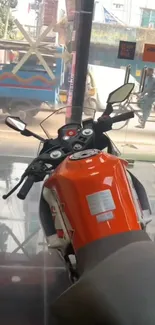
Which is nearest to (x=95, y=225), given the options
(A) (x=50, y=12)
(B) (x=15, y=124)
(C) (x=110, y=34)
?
(B) (x=15, y=124)

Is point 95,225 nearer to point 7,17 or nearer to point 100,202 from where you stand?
point 100,202

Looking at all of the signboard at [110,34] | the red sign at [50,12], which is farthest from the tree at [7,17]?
the signboard at [110,34]

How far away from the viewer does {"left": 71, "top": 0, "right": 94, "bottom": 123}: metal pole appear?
12.4 feet

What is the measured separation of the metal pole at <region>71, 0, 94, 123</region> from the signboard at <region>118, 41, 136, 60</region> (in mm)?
293

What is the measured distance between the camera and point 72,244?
4.99ft

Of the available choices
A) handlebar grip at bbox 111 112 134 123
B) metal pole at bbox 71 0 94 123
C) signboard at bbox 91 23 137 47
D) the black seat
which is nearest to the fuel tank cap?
handlebar grip at bbox 111 112 134 123

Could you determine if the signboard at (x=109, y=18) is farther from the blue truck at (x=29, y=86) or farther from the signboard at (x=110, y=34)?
the blue truck at (x=29, y=86)

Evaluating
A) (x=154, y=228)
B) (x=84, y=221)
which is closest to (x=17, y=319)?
(x=84, y=221)

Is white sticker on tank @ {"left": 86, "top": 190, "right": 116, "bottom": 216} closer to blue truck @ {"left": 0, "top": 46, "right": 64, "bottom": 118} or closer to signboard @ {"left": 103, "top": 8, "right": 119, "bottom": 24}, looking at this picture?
blue truck @ {"left": 0, "top": 46, "right": 64, "bottom": 118}

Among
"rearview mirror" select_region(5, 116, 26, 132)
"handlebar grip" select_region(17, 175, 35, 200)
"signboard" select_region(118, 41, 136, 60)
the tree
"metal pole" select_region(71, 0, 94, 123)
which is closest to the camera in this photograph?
"handlebar grip" select_region(17, 175, 35, 200)

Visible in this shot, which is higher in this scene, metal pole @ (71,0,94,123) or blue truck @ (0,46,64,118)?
metal pole @ (71,0,94,123)

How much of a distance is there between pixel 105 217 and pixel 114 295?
398 mm

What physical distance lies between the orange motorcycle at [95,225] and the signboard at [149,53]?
217 cm

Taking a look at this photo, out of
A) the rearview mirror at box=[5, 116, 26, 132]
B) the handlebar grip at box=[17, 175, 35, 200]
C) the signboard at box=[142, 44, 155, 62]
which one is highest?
the rearview mirror at box=[5, 116, 26, 132]
